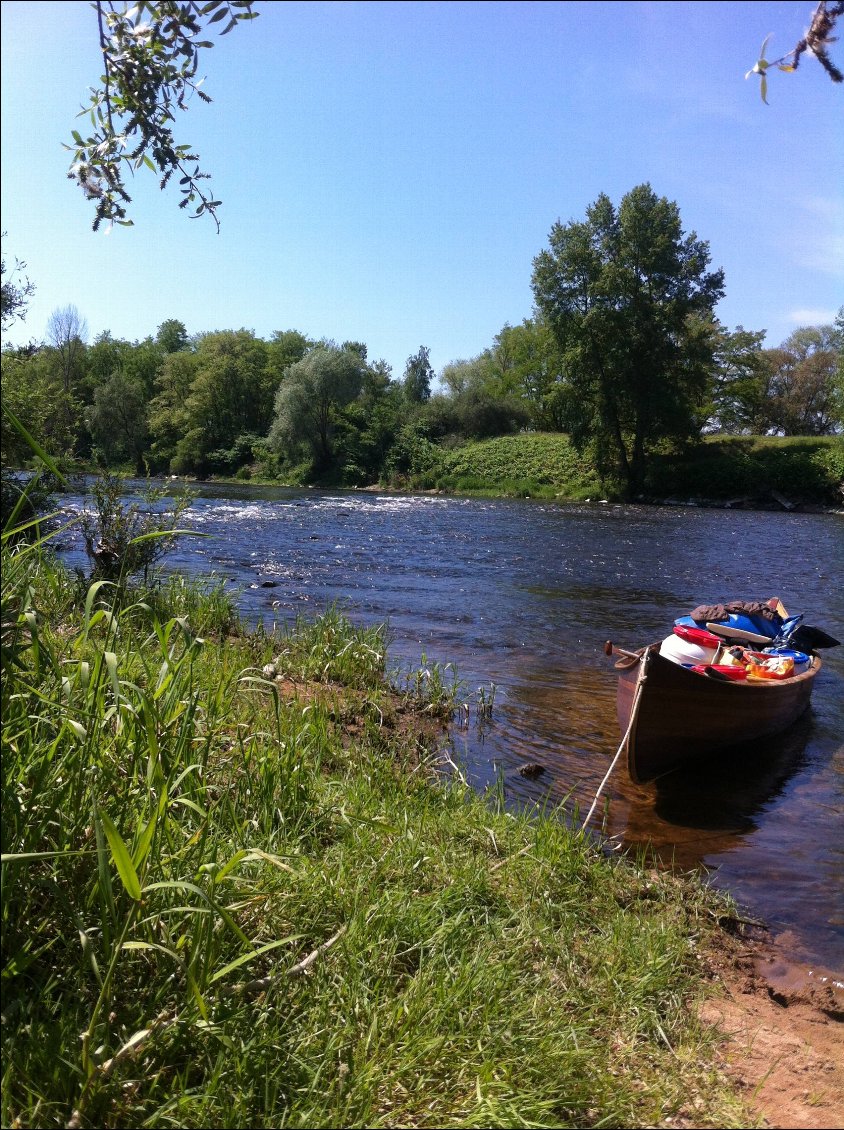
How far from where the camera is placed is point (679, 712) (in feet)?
20.1

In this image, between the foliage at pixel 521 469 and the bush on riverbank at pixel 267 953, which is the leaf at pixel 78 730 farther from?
the foliage at pixel 521 469

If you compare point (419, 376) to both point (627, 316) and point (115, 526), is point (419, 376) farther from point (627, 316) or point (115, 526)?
point (115, 526)

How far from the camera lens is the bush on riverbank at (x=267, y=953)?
2121 millimetres

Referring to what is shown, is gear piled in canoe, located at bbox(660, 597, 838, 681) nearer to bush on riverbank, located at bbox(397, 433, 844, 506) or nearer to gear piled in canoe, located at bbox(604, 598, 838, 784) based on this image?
gear piled in canoe, located at bbox(604, 598, 838, 784)

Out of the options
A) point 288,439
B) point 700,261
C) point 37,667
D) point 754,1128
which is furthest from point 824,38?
point 288,439

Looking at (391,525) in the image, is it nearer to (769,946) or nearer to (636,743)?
(636,743)

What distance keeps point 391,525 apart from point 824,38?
23.8 meters

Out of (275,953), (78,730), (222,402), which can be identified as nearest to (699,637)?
(275,953)

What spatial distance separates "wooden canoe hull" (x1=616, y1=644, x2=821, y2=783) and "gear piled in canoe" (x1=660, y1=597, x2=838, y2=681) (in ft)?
0.74

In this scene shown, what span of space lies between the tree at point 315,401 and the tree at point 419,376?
13645 mm

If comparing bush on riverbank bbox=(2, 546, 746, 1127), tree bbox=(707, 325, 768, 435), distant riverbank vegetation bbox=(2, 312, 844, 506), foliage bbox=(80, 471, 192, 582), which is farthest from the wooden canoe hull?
tree bbox=(707, 325, 768, 435)

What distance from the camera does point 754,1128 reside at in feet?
7.75

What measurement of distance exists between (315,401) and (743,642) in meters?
48.8

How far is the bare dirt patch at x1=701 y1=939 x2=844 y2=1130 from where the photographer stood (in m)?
2.59
